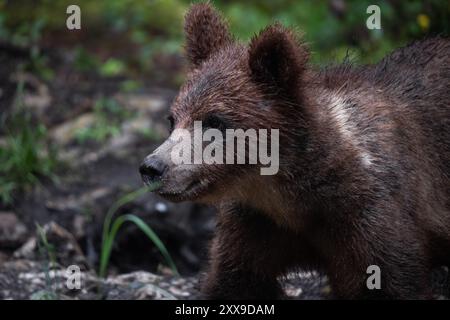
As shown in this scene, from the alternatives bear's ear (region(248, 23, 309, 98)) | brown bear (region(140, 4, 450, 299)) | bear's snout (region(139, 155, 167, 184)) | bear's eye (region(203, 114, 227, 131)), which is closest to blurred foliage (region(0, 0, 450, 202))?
brown bear (region(140, 4, 450, 299))

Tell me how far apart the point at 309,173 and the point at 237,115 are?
1.77 feet

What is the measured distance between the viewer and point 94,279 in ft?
21.3

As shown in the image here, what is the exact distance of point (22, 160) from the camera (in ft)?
26.8

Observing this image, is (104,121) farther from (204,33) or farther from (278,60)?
(278,60)

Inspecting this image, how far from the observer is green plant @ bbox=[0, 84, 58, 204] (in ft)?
26.6

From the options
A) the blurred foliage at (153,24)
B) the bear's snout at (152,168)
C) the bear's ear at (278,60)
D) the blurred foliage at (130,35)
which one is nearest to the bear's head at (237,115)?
the bear's ear at (278,60)

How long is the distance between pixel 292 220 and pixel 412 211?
751 millimetres

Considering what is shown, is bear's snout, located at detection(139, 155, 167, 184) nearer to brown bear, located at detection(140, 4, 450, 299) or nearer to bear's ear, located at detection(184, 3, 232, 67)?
brown bear, located at detection(140, 4, 450, 299)

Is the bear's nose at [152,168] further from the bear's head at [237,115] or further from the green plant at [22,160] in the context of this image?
the green plant at [22,160]

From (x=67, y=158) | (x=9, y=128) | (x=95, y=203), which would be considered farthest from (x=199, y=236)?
(x=9, y=128)

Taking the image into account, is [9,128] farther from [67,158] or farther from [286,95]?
[286,95]

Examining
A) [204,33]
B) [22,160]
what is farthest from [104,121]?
A: [204,33]

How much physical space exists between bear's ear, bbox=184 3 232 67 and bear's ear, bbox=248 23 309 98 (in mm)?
529
